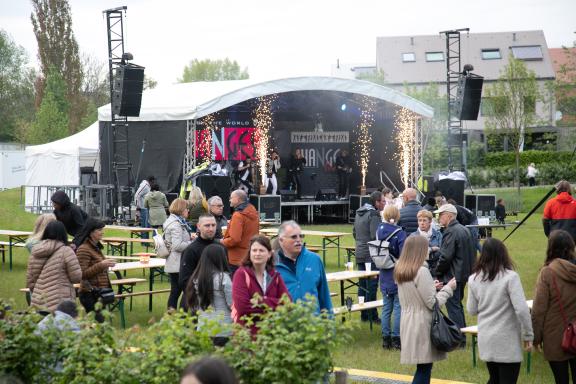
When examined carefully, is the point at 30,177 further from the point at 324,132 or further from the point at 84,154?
the point at 324,132

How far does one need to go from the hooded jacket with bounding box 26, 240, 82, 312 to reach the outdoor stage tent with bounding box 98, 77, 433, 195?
1524 centimetres

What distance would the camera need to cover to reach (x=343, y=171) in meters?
29.4

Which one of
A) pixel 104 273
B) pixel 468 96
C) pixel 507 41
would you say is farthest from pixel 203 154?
pixel 507 41

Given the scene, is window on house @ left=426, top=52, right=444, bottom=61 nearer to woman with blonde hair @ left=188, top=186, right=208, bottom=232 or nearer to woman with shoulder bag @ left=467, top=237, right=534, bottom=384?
woman with blonde hair @ left=188, top=186, right=208, bottom=232

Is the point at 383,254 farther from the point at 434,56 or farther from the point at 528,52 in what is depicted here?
the point at 434,56

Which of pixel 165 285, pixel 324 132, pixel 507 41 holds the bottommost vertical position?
pixel 165 285

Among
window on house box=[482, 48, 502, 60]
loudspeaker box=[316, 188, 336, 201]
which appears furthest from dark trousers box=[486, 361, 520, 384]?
window on house box=[482, 48, 502, 60]

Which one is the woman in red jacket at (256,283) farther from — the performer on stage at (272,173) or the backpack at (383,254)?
the performer on stage at (272,173)

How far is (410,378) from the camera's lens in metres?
8.31

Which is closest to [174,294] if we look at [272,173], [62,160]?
[272,173]

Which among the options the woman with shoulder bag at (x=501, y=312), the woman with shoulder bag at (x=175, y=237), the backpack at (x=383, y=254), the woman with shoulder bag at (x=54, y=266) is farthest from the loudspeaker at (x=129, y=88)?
the woman with shoulder bag at (x=501, y=312)

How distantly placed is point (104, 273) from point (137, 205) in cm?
1468

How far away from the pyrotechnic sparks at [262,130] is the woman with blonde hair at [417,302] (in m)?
20.6

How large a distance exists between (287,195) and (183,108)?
5.22m
